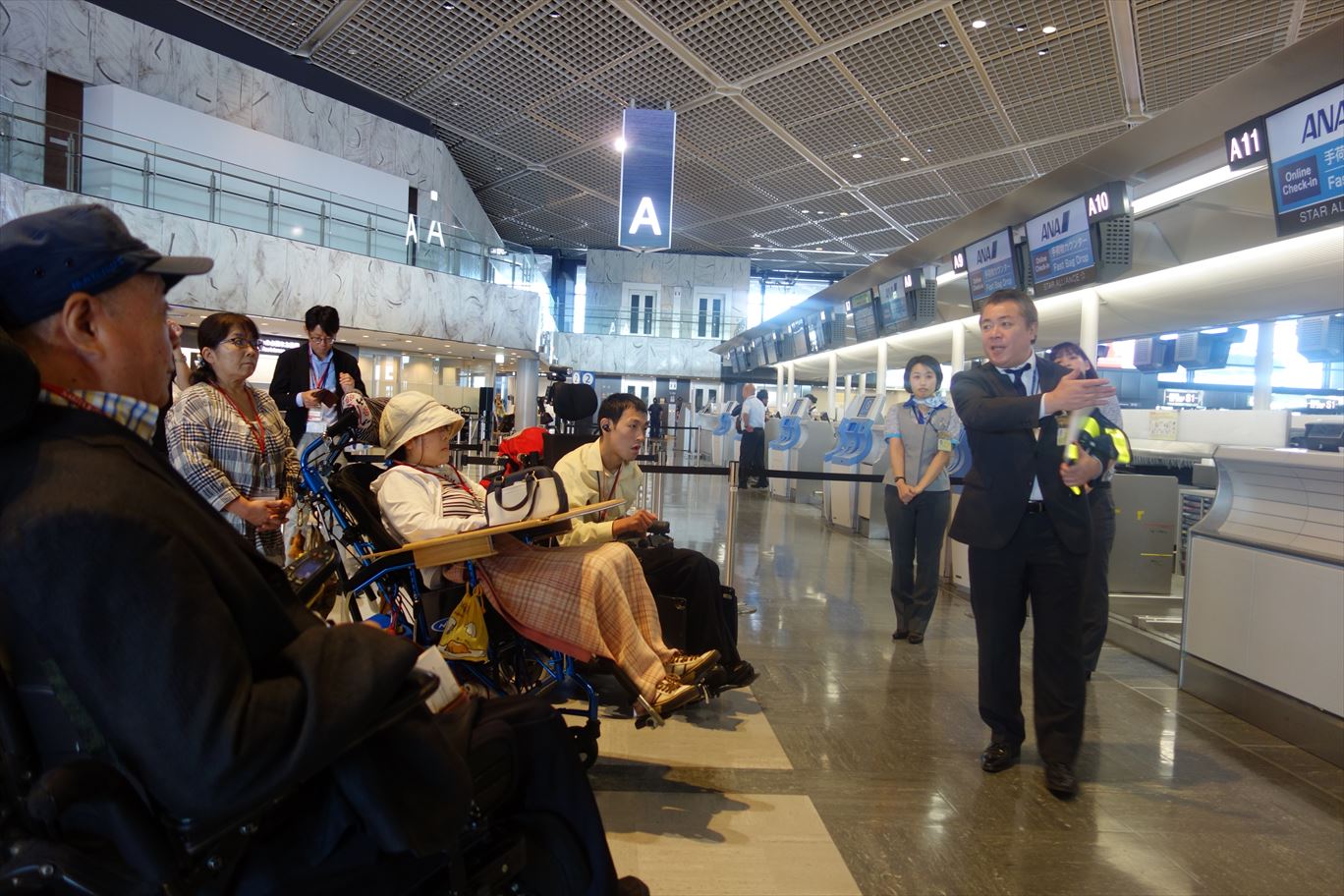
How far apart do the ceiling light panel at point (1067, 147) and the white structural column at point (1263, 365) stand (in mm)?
5898

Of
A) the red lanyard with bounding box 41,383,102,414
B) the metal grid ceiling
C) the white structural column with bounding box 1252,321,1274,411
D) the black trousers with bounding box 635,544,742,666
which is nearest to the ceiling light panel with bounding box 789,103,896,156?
the metal grid ceiling

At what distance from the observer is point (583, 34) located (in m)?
11.6

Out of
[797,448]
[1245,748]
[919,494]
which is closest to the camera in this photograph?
[1245,748]

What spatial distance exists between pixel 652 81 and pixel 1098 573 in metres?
11.3

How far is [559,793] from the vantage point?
1.45 metres

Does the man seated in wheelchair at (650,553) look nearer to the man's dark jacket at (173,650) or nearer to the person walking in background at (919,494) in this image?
the person walking in background at (919,494)

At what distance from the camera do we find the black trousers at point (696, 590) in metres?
3.66

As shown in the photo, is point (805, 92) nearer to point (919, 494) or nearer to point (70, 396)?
point (919, 494)

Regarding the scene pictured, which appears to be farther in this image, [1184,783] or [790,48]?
[790,48]

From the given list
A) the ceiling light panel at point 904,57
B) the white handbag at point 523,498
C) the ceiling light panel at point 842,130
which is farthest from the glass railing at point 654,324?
the white handbag at point 523,498

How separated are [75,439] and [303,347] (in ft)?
12.0

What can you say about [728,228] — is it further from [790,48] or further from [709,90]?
[790,48]

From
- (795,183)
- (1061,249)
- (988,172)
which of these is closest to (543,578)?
(1061,249)

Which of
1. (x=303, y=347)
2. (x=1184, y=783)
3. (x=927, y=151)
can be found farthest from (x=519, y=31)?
(x=1184, y=783)
